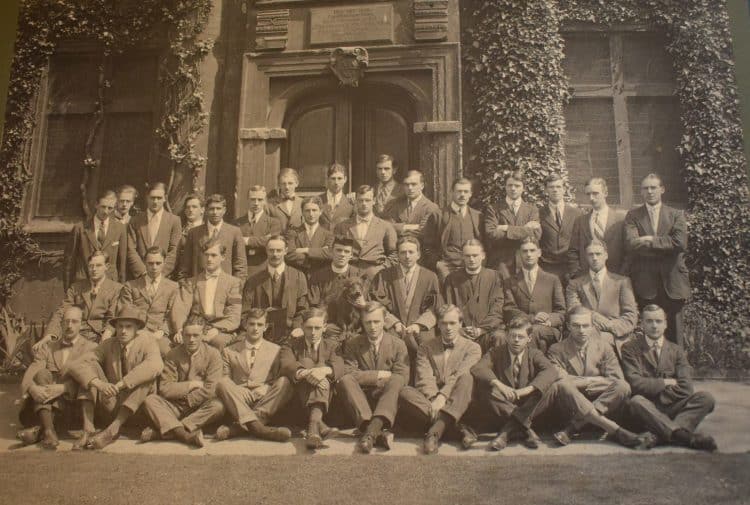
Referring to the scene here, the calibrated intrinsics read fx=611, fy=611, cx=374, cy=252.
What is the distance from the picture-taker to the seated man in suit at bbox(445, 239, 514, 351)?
12.3ft

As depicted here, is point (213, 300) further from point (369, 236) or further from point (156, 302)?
point (369, 236)

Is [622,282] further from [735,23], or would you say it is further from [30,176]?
[30,176]

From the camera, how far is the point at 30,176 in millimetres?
4465

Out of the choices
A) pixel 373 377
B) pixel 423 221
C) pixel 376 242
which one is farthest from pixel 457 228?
pixel 373 377

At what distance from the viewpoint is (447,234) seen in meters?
4.21

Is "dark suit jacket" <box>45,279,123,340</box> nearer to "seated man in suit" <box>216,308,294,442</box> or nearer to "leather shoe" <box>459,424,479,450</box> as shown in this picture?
"seated man in suit" <box>216,308,294,442</box>

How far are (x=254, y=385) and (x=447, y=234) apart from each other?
64.3 inches

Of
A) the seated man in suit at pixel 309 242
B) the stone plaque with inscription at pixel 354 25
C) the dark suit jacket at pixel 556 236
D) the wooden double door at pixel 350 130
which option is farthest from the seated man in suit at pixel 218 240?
the dark suit jacket at pixel 556 236

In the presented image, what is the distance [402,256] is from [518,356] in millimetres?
997

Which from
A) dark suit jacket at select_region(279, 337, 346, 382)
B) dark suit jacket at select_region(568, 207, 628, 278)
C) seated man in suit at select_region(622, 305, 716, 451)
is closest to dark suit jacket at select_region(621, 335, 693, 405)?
seated man in suit at select_region(622, 305, 716, 451)

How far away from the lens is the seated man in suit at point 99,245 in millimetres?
4164

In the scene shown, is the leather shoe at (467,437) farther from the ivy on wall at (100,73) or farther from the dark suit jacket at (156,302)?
the ivy on wall at (100,73)

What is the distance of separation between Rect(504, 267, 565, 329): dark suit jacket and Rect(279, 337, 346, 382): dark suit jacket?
1110mm

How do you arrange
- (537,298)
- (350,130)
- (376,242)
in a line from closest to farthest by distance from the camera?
(537,298) < (376,242) < (350,130)
